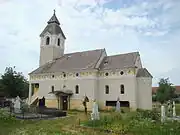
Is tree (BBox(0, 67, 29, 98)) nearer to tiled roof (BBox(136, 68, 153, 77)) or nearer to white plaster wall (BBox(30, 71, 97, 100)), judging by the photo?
white plaster wall (BBox(30, 71, 97, 100))

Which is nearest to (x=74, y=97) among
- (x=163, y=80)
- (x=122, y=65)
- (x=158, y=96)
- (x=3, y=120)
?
(x=122, y=65)

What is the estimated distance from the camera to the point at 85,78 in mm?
36875

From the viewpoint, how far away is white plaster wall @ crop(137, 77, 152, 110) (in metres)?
33.2

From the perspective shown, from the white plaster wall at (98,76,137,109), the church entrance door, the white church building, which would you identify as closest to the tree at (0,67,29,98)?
the white church building

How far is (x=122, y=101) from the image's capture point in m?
33.9

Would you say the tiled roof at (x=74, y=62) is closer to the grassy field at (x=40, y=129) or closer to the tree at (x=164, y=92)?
the grassy field at (x=40, y=129)

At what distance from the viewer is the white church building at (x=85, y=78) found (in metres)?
33.6

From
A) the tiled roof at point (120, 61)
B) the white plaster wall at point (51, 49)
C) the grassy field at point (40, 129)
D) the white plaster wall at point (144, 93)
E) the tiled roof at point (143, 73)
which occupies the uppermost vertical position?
the white plaster wall at point (51, 49)

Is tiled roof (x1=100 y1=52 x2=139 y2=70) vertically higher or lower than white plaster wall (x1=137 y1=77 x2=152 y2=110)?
higher

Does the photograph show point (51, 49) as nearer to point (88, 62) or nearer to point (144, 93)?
point (88, 62)

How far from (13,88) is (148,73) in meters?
28.3

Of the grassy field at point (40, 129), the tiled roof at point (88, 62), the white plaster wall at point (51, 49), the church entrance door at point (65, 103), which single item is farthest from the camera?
the white plaster wall at point (51, 49)

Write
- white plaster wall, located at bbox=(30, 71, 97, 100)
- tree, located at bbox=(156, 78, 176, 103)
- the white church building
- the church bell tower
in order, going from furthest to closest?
A: tree, located at bbox=(156, 78, 176, 103), the church bell tower, white plaster wall, located at bbox=(30, 71, 97, 100), the white church building

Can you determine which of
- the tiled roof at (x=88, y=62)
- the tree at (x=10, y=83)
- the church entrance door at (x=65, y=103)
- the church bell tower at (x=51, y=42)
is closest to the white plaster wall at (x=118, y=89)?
the tiled roof at (x=88, y=62)
